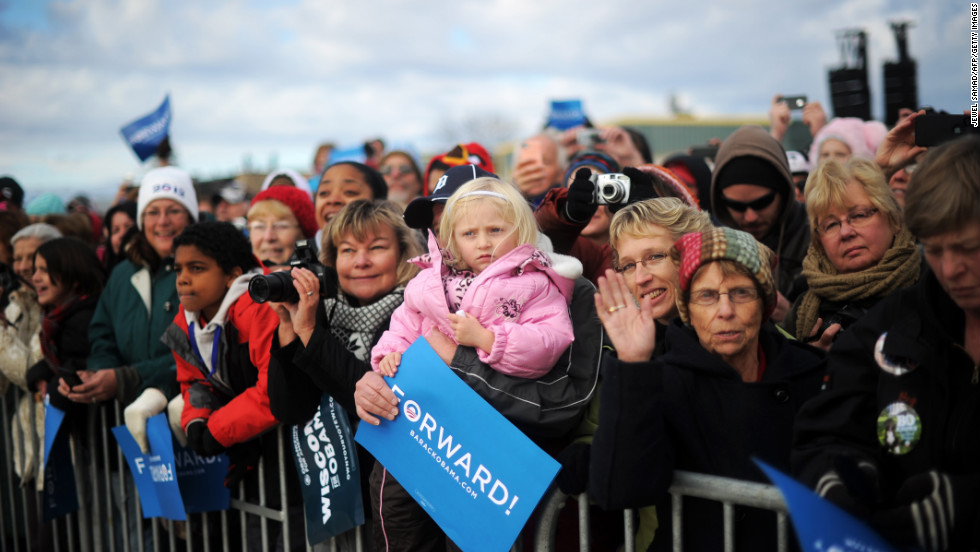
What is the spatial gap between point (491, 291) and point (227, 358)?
169 centimetres

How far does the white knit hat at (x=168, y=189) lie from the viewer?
511 cm

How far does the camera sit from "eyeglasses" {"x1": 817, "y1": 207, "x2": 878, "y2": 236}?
2.92 m

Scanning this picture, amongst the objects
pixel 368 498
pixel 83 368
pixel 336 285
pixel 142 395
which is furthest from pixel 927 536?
pixel 83 368

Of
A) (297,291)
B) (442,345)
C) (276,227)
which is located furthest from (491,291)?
(276,227)

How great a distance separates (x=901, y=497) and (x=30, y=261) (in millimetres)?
5920

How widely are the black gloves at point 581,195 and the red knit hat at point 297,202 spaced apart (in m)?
2.16

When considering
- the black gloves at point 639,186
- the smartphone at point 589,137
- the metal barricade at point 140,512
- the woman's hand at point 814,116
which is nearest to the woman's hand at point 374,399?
the metal barricade at point 140,512

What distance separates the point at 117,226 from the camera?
20.2ft

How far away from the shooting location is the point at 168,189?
16.9 feet

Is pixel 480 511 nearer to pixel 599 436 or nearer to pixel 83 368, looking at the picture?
pixel 599 436

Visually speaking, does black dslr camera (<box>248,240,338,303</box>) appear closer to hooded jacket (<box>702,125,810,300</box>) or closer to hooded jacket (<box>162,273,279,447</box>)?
hooded jacket (<box>162,273,279,447</box>)

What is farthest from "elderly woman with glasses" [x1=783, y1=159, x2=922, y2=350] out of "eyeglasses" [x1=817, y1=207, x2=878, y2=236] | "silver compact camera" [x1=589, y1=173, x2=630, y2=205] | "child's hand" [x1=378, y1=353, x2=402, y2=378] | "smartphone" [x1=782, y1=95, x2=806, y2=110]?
"smartphone" [x1=782, y1=95, x2=806, y2=110]

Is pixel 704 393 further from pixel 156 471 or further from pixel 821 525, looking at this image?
pixel 156 471

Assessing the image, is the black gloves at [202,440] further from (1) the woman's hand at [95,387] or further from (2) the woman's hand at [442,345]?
(2) the woman's hand at [442,345]
